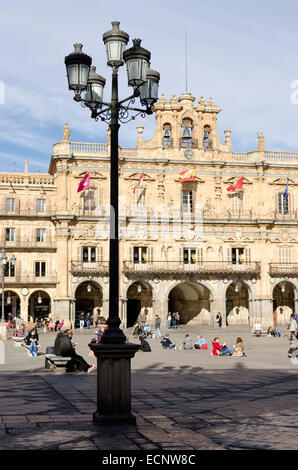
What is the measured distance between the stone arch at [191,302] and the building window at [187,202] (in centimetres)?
631

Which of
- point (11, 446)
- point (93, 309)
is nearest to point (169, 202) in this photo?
point (93, 309)

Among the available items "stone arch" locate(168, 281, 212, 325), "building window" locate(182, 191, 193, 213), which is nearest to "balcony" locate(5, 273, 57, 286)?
"stone arch" locate(168, 281, 212, 325)

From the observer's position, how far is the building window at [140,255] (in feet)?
158

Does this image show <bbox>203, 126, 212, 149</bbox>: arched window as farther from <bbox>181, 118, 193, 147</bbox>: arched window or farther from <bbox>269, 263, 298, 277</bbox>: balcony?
<bbox>269, 263, 298, 277</bbox>: balcony

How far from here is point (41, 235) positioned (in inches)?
1955

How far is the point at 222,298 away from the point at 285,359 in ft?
89.8

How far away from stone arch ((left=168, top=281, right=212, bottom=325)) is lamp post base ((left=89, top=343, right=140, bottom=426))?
40.4 meters

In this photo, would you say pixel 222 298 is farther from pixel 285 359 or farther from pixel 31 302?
pixel 285 359

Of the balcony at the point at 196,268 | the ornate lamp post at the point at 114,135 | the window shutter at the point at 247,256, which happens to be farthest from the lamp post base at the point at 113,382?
the window shutter at the point at 247,256

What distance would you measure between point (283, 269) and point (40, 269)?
21.1m

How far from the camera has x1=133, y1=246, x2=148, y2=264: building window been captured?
48062mm

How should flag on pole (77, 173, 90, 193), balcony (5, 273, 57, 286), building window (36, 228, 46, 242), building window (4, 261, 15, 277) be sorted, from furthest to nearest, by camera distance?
building window (36, 228, 46, 242) < building window (4, 261, 15, 277) < balcony (5, 273, 57, 286) < flag on pole (77, 173, 90, 193)

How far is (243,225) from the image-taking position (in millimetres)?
50344
